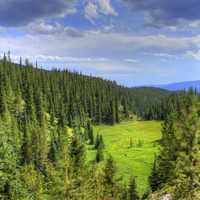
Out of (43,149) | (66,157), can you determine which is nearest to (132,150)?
(43,149)

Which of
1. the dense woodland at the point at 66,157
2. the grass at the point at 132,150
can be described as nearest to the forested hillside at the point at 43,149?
the dense woodland at the point at 66,157

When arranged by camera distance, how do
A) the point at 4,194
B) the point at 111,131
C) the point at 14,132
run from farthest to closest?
the point at 111,131, the point at 14,132, the point at 4,194

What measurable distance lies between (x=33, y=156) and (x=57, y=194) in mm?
71743

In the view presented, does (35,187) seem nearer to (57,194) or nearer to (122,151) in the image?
(57,194)

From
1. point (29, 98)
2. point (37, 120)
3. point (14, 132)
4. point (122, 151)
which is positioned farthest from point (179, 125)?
point (29, 98)

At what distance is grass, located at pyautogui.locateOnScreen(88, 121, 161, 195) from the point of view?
105 meters

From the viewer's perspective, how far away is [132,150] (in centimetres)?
13762

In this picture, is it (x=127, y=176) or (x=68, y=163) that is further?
(x=127, y=176)

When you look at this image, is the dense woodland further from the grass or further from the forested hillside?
the grass

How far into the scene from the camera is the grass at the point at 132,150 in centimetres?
10502

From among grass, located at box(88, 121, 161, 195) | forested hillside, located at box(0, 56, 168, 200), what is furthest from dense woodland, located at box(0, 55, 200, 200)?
grass, located at box(88, 121, 161, 195)

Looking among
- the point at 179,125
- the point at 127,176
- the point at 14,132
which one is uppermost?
the point at 179,125

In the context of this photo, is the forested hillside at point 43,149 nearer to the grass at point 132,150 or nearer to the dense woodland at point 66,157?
the dense woodland at point 66,157

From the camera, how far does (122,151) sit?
13675 centimetres
